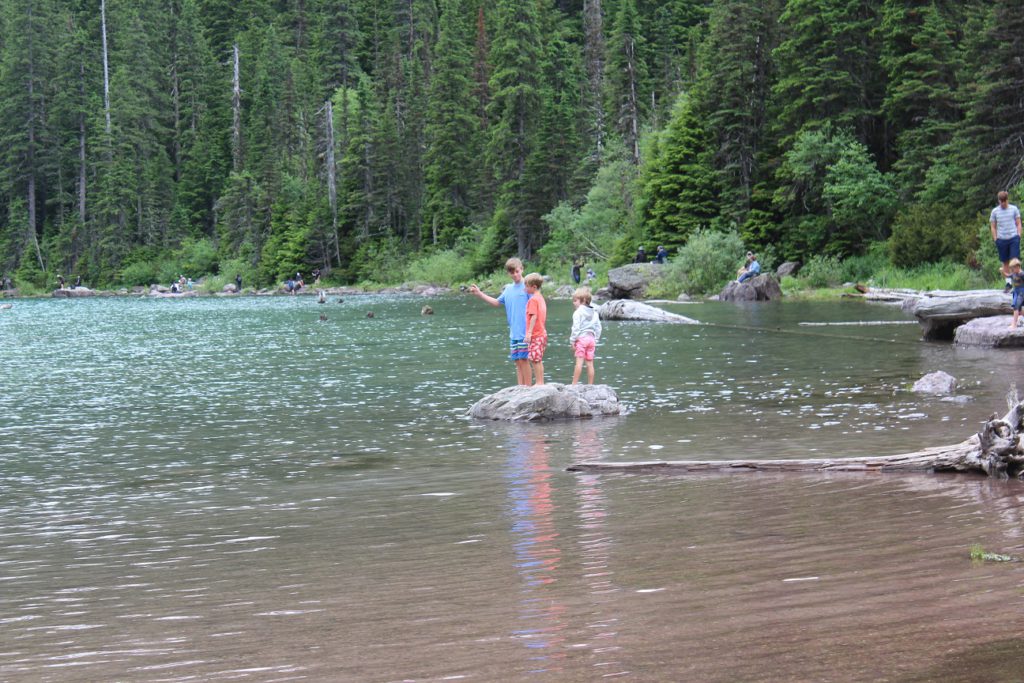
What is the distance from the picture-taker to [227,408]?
16219 millimetres

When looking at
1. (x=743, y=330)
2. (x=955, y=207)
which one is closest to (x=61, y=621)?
(x=743, y=330)

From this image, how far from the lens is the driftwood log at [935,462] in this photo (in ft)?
27.6

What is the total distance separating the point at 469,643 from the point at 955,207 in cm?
4280

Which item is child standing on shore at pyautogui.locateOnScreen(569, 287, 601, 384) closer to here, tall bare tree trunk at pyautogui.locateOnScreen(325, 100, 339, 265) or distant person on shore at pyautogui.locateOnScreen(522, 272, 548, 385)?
distant person on shore at pyautogui.locateOnScreen(522, 272, 548, 385)

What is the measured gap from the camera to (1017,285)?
63.8 ft

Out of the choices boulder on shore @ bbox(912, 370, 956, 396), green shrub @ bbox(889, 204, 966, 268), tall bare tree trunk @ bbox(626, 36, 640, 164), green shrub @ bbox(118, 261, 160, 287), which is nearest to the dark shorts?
boulder on shore @ bbox(912, 370, 956, 396)

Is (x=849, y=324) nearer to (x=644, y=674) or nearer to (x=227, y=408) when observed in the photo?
(x=227, y=408)

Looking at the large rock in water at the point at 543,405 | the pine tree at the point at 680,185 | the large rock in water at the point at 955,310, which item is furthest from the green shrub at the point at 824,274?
the large rock in water at the point at 543,405

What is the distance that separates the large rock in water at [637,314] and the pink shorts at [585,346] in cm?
1739

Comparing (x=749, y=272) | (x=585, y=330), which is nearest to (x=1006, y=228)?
(x=585, y=330)

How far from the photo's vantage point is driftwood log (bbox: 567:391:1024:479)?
8414 mm

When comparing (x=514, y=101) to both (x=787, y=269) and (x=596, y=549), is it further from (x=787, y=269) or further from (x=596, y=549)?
(x=596, y=549)

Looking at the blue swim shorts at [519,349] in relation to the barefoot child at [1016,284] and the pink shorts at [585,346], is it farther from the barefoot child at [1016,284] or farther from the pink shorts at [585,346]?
the barefoot child at [1016,284]

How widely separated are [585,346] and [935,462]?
7006mm
